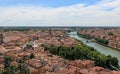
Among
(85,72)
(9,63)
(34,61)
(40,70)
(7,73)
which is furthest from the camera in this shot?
(34,61)

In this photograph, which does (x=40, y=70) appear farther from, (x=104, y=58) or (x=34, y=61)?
(x=104, y=58)

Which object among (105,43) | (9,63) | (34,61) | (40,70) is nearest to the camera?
(40,70)

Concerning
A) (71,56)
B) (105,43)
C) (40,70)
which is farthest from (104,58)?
(105,43)

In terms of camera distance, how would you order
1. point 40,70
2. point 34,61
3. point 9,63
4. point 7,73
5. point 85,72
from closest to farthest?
point 7,73 → point 85,72 → point 40,70 → point 9,63 → point 34,61

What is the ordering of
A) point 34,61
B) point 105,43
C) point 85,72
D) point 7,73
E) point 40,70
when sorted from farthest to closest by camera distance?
point 105,43 → point 34,61 → point 40,70 → point 85,72 → point 7,73

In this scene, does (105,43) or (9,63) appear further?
(105,43)

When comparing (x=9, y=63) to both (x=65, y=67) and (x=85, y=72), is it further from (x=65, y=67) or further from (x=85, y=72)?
(x=85, y=72)

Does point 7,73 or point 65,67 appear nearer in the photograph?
point 7,73

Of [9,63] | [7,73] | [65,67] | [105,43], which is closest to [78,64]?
[65,67]
